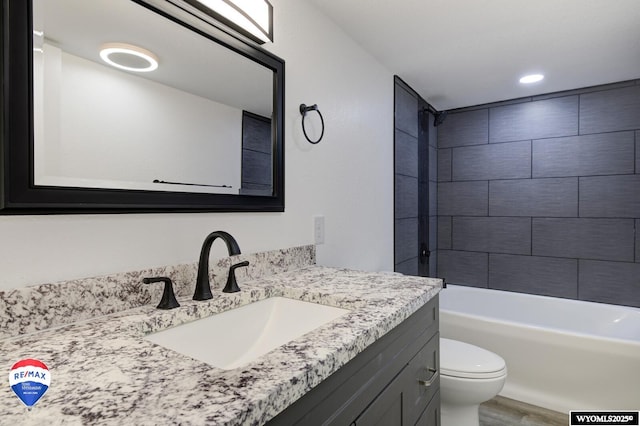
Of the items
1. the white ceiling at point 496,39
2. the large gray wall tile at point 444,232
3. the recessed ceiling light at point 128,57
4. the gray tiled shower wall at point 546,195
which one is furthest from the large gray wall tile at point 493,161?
the recessed ceiling light at point 128,57

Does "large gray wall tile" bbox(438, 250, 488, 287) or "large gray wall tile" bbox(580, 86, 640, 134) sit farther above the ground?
"large gray wall tile" bbox(580, 86, 640, 134)

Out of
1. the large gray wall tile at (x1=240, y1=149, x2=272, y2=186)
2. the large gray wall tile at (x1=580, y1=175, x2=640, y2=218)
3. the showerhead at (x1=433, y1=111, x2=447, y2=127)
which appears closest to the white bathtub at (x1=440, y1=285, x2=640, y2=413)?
the large gray wall tile at (x1=580, y1=175, x2=640, y2=218)

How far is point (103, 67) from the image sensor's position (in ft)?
3.12

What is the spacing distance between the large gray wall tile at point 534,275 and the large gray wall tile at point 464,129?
1180mm

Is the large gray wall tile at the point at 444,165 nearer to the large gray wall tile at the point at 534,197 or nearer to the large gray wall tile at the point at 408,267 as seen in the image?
the large gray wall tile at the point at 534,197

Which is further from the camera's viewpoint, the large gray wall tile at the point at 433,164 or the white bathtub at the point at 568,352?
the large gray wall tile at the point at 433,164

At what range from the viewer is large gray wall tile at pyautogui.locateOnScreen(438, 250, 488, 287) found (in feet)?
11.3

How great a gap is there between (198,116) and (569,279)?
3314 mm

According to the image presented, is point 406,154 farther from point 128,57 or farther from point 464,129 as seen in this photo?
point 128,57

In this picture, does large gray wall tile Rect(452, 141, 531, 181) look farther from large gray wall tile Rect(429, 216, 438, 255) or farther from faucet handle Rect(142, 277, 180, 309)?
faucet handle Rect(142, 277, 180, 309)

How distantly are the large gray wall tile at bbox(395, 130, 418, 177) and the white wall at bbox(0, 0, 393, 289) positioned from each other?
0.13 meters

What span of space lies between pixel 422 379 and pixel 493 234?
2524 millimetres

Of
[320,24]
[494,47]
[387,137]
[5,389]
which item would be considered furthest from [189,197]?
[494,47]

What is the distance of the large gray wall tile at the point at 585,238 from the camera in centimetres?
283
